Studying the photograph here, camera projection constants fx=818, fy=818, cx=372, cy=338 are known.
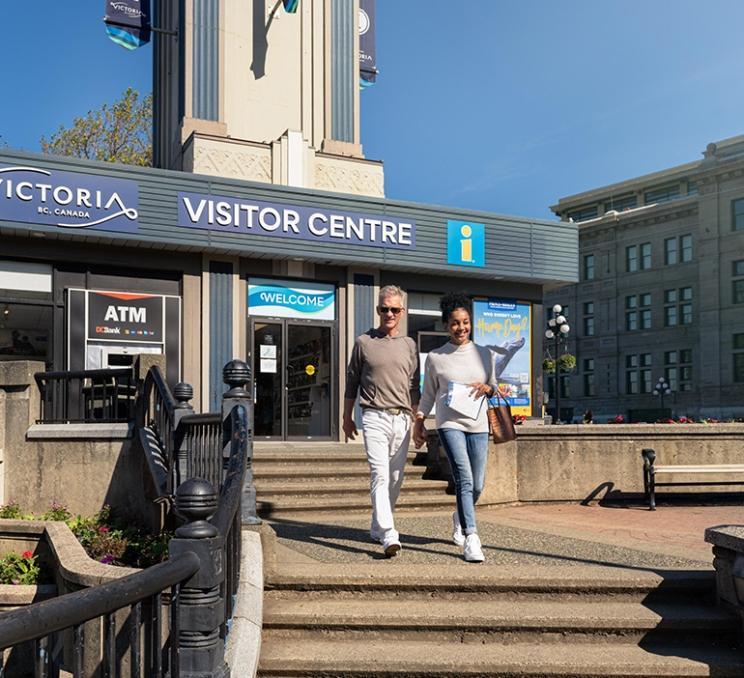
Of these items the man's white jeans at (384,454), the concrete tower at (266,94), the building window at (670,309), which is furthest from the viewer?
the building window at (670,309)

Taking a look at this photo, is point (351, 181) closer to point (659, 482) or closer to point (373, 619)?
point (659, 482)

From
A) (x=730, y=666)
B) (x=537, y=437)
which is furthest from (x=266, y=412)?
(x=730, y=666)

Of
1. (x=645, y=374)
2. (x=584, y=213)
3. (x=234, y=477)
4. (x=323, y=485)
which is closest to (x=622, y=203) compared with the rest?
(x=584, y=213)

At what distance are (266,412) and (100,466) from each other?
6.02m

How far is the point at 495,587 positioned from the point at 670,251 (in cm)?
6730

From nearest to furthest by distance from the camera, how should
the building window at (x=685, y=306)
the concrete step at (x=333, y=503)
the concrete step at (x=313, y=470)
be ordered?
the concrete step at (x=333, y=503) → the concrete step at (x=313, y=470) → the building window at (x=685, y=306)

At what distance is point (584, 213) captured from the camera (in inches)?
3241

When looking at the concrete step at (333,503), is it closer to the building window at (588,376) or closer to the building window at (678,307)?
the building window at (678,307)

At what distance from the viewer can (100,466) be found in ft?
31.4

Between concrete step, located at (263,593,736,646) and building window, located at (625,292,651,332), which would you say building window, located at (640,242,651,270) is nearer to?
building window, located at (625,292,651,332)

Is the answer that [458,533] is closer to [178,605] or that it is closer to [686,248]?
[178,605]

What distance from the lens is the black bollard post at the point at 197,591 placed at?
3.12 meters

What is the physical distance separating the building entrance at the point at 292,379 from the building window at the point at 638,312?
57155 mm

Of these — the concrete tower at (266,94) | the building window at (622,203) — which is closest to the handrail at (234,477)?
the concrete tower at (266,94)
